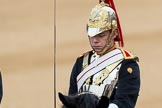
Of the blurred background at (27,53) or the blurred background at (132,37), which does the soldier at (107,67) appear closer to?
the blurred background at (27,53)

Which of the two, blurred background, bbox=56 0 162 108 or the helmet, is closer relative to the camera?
the helmet

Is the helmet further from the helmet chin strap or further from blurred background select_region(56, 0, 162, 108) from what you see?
blurred background select_region(56, 0, 162, 108)

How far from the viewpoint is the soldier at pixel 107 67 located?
13.9 feet

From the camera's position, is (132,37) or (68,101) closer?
(68,101)

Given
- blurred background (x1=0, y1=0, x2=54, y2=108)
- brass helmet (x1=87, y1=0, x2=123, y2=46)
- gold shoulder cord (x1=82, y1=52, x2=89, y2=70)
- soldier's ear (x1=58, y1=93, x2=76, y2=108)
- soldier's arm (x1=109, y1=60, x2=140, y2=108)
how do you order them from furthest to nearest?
blurred background (x1=0, y1=0, x2=54, y2=108) < gold shoulder cord (x1=82, y1=52, x2=89, y2=70) < brass helmet (x1=87, y1=0, x2=123, y2=46) < soldier's arm (x1=109, y1=60, x2=140, y2=108) < soldier's ear (x1=58, y1=93, x2=76, y2=108)

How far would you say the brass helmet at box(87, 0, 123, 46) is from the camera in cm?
429

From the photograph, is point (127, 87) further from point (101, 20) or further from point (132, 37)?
point (132, 37)

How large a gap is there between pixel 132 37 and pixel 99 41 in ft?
12.9

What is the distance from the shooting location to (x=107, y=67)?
439cm

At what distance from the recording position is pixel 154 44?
816 centimetres

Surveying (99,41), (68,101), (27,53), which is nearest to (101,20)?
(99,41)

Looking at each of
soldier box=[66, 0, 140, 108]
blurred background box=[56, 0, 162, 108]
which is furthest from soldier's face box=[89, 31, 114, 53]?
blurred background box=[56, 0, 162, 108]

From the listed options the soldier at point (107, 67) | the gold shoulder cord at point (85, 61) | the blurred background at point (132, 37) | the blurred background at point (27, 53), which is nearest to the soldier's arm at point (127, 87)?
the soldier at point (107, 67)

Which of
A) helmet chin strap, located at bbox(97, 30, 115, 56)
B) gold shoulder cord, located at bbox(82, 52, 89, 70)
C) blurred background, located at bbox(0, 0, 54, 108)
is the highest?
helmet chin strap, located at bbox(97, 30, 115, 56)
